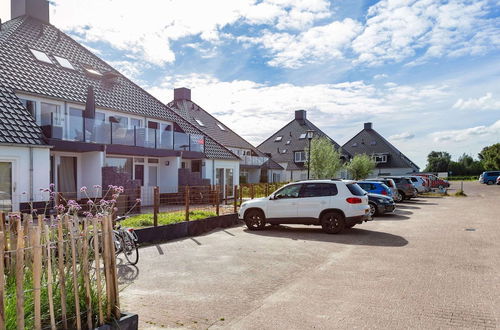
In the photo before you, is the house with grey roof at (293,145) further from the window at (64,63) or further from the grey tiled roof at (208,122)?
the window at (64,63)

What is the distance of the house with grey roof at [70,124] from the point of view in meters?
14.6

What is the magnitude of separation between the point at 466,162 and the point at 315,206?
8943cm

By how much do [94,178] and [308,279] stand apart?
43.9 feet

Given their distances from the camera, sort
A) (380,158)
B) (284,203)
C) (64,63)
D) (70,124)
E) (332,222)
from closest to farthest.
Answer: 1. (332,222)
2. (284,203)
3. (70,124)
4. (64,63)
5. (380,158)

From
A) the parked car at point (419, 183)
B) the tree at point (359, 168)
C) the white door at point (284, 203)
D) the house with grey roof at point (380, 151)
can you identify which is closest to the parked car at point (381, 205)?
the white door at point (284, 203)

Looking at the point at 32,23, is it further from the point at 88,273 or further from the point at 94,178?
the point at 88,273

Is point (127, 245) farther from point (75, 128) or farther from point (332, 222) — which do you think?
point (75, 128)

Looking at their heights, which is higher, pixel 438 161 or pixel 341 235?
pixel 438 161

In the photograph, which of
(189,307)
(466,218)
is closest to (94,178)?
(189,307)

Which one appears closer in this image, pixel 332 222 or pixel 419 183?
pixel 332 222

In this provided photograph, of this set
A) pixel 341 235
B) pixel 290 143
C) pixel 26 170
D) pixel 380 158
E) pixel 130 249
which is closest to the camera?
pixel 130 249

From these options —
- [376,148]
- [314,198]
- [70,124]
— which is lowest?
[314,198]

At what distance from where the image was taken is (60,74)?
1855 centimetres

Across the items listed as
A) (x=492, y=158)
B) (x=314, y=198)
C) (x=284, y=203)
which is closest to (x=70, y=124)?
(x=284, y=203)
